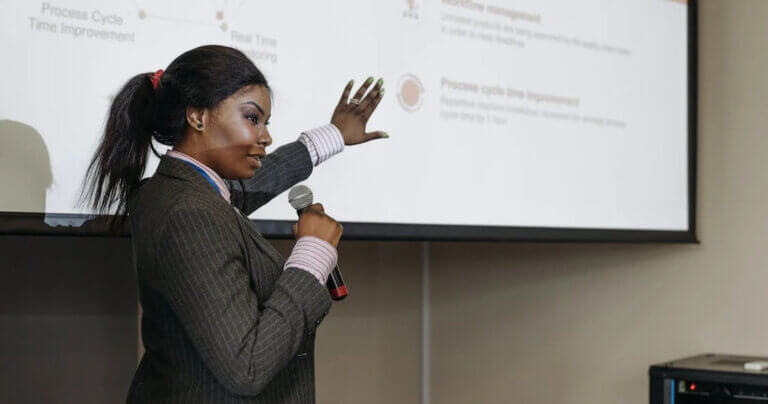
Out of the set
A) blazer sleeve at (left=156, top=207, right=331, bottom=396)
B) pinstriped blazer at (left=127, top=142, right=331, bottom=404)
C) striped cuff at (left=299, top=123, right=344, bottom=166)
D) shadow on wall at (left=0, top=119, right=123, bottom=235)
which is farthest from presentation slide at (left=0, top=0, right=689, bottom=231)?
blazer sleeve at (left=156, top=207, right=331, bottom=396)

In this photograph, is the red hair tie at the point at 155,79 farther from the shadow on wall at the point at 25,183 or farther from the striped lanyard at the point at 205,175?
the shadow on wall at the point at 25,183

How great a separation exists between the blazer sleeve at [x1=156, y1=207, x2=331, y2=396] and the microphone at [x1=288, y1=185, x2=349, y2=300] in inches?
4.7

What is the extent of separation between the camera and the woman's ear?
1.26 m

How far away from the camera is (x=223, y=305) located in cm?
109

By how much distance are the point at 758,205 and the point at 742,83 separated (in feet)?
1.29

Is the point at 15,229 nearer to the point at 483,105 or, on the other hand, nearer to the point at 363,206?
the point at 363,206

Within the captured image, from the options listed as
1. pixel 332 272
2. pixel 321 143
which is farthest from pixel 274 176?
pixel 332 272

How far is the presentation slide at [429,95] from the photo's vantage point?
65.3 inches

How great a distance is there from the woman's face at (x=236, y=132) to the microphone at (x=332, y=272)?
88 mm

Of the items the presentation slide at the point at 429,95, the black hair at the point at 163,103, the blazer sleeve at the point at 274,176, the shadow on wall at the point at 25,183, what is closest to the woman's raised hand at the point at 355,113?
the presentation slide at the point at 429,95

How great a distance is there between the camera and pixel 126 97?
1.33m

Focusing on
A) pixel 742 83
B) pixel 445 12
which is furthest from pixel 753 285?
pixel 445 12

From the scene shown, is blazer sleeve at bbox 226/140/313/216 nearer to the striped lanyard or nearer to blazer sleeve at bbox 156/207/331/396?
the striped lanyard

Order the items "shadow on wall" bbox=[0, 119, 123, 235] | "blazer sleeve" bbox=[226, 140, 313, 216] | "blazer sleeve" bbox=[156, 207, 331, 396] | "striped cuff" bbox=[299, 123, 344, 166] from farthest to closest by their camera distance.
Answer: "striped cuff" bbox=[299, 123, 344, 166] → "blazer sleeve" bbox=[226, 140, 313, 216] → "shadow on wall" bbox=[0, 119, 123, 235] → "blazer sleeve" bbox=[156, 207, 331, 396]
